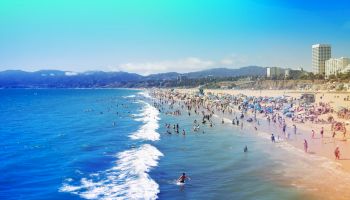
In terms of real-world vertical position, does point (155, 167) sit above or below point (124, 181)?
above

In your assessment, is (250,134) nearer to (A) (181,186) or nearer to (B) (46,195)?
(A) (181,186)

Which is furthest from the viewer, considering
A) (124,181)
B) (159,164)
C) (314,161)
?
(159,164)

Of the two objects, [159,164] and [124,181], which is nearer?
[124,181]

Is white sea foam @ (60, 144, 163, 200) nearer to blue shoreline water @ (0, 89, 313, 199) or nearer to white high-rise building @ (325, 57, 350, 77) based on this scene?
blue shoreline water @ (0, 89, 313, 199)

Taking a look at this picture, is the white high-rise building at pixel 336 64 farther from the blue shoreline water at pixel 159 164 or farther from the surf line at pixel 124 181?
the surf line at pixel 124 181

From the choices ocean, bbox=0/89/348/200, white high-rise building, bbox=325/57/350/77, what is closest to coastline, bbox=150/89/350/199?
ocean, bbox=0/89/348/200

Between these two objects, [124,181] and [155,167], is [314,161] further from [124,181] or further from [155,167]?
[124,181]

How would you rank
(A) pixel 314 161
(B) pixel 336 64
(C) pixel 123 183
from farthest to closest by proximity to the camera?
(B) pixel 336 64 < (A) pixel 314 161 < (C) pixel 123 183

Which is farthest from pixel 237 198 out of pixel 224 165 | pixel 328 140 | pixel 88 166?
pixel 328 140

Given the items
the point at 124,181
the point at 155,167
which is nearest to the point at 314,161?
the point at 155,167

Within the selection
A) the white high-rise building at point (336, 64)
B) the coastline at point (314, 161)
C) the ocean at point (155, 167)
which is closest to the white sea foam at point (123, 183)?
the ocean at point (155, 167)
